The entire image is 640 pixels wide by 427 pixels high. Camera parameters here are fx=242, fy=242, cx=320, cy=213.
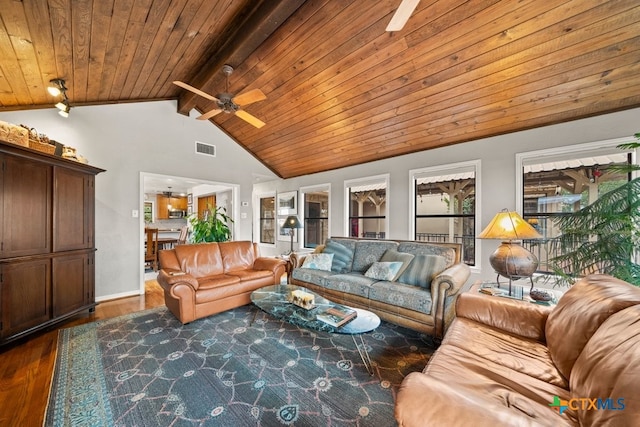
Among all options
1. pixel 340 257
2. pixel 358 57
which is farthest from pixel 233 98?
pixel 340 257

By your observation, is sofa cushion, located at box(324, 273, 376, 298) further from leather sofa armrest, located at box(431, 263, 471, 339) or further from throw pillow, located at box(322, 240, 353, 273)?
leather sofa armrest, located at box(431, 263, 471, 339)

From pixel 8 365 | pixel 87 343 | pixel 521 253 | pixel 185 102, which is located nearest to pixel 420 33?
pixel 521 253

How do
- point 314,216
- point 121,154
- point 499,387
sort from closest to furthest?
1. point 499,387
2. point 121,154
3. point 314,216

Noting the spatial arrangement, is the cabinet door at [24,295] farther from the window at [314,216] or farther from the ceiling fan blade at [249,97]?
the window at [314,216]

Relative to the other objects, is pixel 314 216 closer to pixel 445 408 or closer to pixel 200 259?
pixel 200 259

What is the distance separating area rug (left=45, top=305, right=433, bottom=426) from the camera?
1534mm

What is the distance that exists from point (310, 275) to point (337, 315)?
1474 mm

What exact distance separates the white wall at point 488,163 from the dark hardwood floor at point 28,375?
14.7ft

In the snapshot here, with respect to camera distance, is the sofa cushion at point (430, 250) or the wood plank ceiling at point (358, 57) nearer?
the wood plank ceiling at point (358, 57)

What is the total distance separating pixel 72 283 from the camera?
9.60ft

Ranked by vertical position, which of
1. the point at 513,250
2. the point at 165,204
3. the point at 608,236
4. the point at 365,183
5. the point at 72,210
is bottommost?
the point at 513,250

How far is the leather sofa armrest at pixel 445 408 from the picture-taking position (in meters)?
0.81

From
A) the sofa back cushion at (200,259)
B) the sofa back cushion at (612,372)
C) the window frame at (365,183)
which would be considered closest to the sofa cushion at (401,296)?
the sofa back cushion at (612,372)

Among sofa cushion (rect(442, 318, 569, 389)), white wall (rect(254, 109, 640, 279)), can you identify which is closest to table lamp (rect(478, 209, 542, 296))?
sofa cushion (rect(442, 318, 569, 389))
